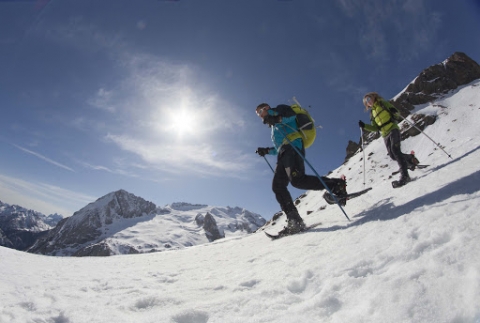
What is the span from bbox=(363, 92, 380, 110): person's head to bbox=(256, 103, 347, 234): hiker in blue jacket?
3.48 m

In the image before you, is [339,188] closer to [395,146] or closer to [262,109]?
[262,109]

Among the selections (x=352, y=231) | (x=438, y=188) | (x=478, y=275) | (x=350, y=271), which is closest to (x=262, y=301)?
(x=350, y=271)

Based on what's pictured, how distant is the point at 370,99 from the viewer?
8039 mm

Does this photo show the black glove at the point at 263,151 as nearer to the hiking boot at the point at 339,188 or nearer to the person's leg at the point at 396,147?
the hiking boot at the point at 339,188

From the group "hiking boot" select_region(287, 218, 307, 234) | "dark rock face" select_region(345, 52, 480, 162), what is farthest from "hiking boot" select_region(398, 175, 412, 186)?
"dark rock face" select_region(345, 52, 480, 162)

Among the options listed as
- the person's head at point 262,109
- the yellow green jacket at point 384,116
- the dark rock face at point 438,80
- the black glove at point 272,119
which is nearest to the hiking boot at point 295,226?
the black glove at point 272,119

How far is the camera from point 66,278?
3.82 m

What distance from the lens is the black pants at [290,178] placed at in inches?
224

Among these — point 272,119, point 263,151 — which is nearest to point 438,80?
point 263,151

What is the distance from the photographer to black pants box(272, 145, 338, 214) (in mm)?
5699

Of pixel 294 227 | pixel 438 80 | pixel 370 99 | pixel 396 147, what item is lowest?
pixel 294 227

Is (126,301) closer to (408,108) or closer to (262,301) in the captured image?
(262,301)

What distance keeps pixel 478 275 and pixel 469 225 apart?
0.94 metres

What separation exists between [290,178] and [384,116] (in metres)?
4.03
